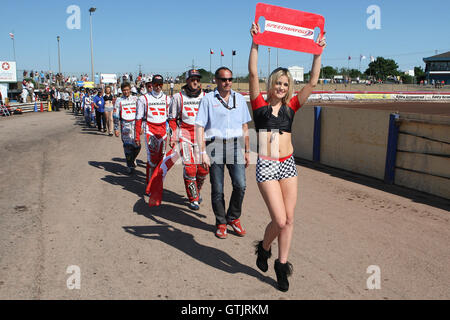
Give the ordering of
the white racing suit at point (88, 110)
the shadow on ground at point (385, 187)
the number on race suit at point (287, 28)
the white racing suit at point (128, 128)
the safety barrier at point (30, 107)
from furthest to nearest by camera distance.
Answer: the safety barrier at point (30, 107) → the white racing suit at point (88, 110) → the white racing suit at point (128, 128) → the shadow on ground at point (385, 187) → the number on race suit at point (287, 28)

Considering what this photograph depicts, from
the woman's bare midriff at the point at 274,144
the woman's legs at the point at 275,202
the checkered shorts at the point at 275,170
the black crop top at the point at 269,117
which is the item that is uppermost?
the black crop top at the point at 269,117

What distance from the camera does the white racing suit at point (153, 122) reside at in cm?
729

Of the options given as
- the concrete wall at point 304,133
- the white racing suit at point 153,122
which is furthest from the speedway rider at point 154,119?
the concrete wall at point 304,133

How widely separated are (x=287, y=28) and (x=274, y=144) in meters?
1.06

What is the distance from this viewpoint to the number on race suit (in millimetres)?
3561

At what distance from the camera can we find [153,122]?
741 centimetres

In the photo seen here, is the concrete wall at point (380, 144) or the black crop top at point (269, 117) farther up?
the black crop top at point (269, 117)

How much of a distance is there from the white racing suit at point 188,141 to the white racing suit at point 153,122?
104 centimetres

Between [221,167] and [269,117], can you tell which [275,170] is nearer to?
[269,117]

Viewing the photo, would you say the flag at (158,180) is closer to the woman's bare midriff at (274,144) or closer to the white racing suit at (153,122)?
the white racing suit at (153,122)

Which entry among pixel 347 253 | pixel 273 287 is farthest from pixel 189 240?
Result: pixel 347 253
